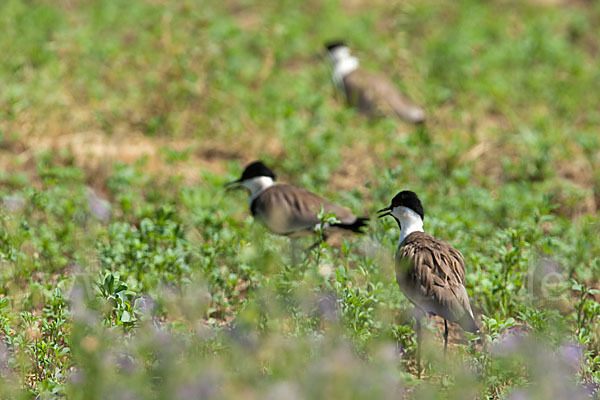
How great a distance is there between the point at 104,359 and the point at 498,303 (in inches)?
103

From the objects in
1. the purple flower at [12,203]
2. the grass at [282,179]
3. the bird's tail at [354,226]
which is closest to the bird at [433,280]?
the grass at [282,179]

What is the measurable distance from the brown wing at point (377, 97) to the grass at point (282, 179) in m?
0.17

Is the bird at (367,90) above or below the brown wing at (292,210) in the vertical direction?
above

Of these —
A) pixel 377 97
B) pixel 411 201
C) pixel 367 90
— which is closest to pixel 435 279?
pixel 411 201

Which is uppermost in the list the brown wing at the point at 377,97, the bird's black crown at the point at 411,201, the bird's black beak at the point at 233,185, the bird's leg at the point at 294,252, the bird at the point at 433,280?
the brown wing at the point at 377,97

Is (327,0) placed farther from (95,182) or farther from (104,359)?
(104,359)

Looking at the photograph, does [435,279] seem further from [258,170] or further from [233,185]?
[233,185]

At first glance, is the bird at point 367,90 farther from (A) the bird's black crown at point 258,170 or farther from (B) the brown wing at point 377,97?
(A) the bird's black crown at point 258,170

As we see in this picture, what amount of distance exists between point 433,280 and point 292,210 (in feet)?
4.88

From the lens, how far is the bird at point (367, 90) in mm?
8164

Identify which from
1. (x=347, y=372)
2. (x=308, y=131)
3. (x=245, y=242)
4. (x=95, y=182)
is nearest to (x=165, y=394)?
(x=347, y=372)

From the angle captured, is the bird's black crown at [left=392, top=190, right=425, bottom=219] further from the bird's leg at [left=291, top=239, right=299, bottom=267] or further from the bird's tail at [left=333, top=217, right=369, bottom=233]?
the bird's leg at [left=291, top=239, right=299, bottom=267]

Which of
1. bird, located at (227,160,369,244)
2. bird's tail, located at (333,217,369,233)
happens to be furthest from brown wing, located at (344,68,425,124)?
bird's tail, located at (333,217,369,233)

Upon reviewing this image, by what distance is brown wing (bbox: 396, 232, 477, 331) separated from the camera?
13.5 feet
